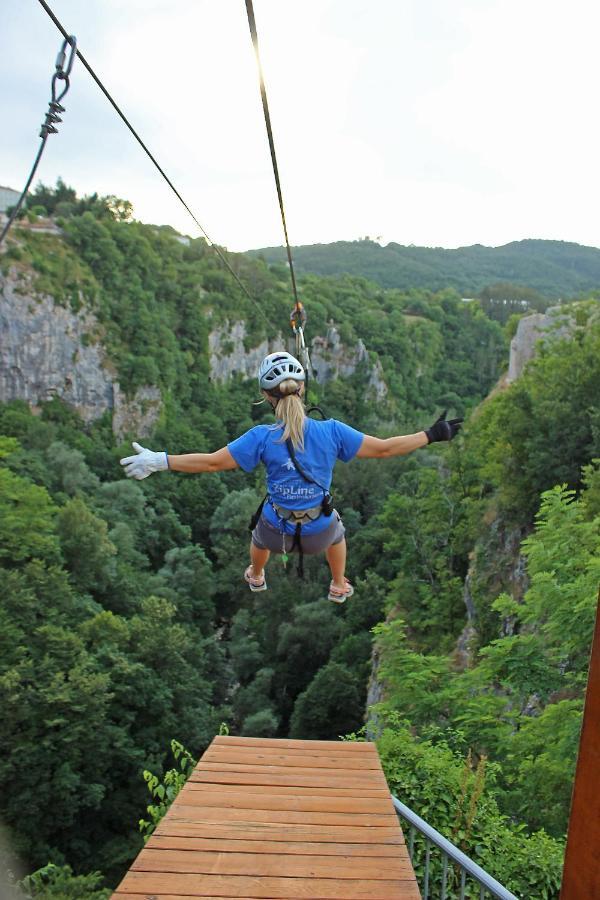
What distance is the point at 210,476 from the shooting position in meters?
64.0

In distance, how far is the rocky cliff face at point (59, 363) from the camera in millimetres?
63531

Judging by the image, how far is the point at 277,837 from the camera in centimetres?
395

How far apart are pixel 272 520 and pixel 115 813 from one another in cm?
2352

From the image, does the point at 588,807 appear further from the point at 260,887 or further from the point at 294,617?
the point at 294,617

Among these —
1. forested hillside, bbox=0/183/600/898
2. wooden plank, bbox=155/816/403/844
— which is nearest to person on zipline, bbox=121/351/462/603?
wooden plank, bbox=155/816/403/844

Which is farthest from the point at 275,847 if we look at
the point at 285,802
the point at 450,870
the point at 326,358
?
the point at 326,358

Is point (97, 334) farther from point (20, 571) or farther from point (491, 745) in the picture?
point (491, 745)

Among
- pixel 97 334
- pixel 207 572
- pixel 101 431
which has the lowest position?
pixel 207 572

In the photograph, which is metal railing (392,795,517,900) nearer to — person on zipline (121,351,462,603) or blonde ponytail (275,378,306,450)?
person on zipline (121,351,462,603)

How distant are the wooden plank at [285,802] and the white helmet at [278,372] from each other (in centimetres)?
250

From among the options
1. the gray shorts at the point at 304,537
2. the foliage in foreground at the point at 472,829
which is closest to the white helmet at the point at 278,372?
the gray shorts at the point at 304,537

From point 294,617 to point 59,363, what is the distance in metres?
39.8

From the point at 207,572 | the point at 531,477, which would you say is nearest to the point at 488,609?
the point at 531,477

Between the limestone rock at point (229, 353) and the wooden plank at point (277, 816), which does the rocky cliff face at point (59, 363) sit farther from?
the wooden plank at point (277, 816)
